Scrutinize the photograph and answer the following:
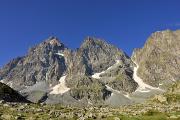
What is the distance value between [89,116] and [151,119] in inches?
237

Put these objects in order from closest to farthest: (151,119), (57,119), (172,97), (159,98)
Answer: (151,119) < (57,119) < (172,97) < (159,98)

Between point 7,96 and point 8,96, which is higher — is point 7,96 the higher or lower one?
the lower one

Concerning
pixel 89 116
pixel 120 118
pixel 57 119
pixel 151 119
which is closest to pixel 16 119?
pixel 57 119

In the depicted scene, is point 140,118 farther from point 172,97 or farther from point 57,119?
point 172,97

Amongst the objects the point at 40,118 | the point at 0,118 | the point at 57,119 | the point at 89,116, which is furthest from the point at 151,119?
the point at 0,118

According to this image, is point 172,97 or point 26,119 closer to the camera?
point 26,119

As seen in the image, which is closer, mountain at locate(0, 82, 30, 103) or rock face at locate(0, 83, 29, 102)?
rock face at locate(0, 83, 29, 102)

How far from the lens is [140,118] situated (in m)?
30.4

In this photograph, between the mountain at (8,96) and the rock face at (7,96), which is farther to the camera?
the mountain at (8,96)

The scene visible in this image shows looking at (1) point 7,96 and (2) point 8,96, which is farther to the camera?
(2) point 8,96

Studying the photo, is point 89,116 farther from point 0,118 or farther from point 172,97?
point 172,97

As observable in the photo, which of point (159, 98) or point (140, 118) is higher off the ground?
point (159, 98)

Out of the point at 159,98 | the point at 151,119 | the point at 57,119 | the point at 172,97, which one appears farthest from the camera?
the point at 159,98

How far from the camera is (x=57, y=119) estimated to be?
3184cm
